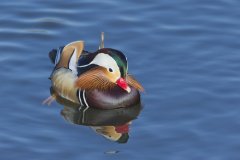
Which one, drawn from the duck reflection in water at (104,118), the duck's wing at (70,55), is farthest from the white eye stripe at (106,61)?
the duck reflection in water at (104,118)

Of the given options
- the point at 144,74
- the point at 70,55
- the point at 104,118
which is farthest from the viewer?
the point at 144,74

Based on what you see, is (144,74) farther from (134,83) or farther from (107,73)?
(107,73)

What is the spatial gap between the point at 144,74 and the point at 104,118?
1.31 meters

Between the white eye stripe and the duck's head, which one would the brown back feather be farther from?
the white eye stripe

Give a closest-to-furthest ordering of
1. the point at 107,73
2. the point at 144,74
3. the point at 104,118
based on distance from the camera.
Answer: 1. the point at 104,118
2. the point at 107,73
3. the point at 144,74

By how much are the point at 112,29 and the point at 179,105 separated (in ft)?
9.83

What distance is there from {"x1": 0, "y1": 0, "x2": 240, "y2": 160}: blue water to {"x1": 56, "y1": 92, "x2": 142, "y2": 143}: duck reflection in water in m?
0.15

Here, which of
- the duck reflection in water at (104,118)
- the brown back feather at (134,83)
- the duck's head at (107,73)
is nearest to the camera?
the duck reflection in water at (104,118)

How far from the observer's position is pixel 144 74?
59.4ft

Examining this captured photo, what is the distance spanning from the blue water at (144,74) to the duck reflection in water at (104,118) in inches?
6.1

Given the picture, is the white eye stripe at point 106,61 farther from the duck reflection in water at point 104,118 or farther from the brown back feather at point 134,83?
the duck reflection in water at point 104,118

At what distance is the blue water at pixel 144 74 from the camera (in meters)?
15.8

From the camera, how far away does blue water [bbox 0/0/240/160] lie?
15.8 meters

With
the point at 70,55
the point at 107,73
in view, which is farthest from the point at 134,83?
the point at 70,55
